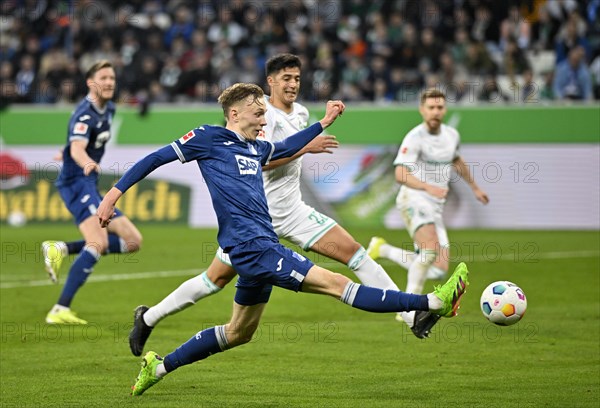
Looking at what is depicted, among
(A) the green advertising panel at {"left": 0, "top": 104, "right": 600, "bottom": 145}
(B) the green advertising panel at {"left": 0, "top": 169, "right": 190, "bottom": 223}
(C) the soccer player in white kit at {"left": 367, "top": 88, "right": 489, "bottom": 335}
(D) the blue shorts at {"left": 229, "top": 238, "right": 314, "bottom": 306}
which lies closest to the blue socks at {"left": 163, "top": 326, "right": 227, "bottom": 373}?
(D) the blue shorts at {"left": 229, "top": 238, "right": 314, "bottom": 306}

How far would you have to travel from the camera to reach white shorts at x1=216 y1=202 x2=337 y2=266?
8.45 metres

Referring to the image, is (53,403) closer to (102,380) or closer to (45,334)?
(102,380)

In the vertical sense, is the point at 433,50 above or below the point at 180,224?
above

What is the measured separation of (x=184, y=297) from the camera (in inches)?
315

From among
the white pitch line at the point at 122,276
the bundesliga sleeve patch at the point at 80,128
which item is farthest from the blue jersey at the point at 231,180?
the white pitch line at the point at 122,276

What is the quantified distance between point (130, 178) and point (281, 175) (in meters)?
2.23

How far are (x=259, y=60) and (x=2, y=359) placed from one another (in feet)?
50.6

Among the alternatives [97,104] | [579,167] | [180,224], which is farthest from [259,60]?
[97,104]

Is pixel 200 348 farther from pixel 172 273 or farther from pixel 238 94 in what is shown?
pixel 172 273

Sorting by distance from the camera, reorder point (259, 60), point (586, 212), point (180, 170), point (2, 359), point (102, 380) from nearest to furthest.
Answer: point (102, 380), point (2, 359), point (586, 212), point (180, 170), point (259, 60)

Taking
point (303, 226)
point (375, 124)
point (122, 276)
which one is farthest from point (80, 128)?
point (375, 124)

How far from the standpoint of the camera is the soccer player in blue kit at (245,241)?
6.49m

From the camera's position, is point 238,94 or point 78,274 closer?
point 238,94

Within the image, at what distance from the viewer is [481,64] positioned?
20984mm
